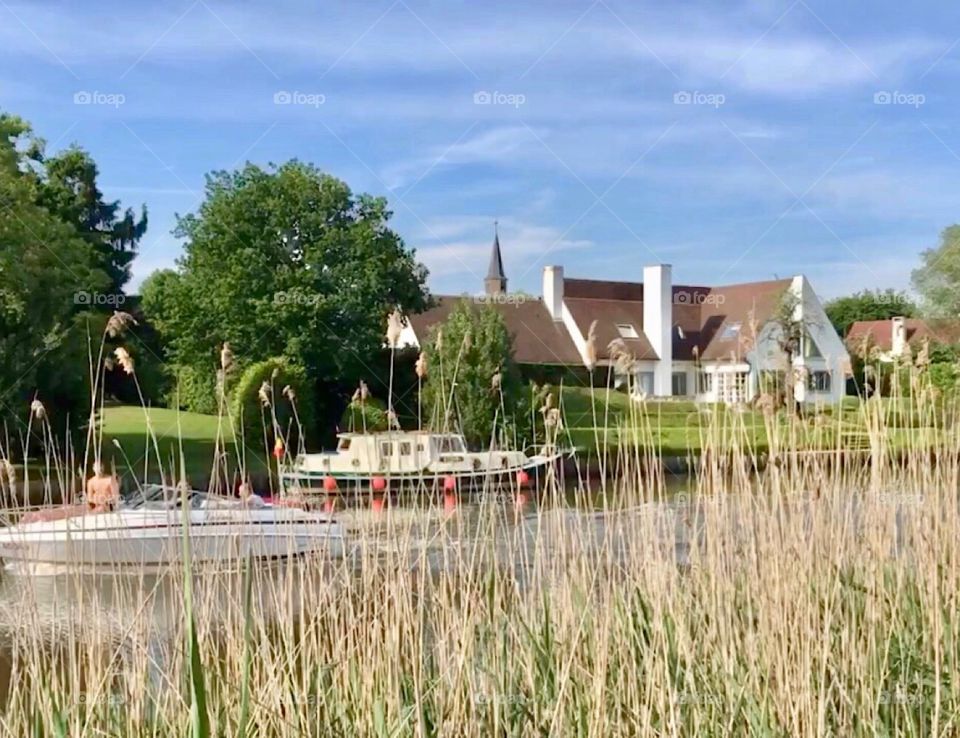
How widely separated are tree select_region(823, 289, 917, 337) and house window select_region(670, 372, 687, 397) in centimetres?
523

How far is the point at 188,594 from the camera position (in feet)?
3.97

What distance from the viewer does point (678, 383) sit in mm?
36344

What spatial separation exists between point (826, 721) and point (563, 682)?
32.6 inches

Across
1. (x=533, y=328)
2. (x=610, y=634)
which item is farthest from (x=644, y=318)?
(x=610, y=634)

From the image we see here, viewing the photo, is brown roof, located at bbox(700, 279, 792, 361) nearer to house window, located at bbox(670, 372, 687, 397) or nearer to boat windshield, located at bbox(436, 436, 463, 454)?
house window, located at bbox(670, 372, 687, 397)

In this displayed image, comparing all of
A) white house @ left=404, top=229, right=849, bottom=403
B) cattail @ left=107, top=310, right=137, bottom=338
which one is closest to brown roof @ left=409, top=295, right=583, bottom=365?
white house @ left=404, top=229, right=849, bottom=403

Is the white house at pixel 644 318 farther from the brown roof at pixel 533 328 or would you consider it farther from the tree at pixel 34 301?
the tree at pixel 34 301

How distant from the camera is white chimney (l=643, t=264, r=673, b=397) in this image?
117 ft

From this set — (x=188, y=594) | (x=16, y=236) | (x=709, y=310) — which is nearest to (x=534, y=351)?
(x=709, y=310)

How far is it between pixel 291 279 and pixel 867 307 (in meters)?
24.8

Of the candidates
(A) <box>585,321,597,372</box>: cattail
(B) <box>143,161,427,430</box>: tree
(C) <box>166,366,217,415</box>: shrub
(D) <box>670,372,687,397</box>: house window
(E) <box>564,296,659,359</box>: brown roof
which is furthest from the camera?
(D) <box>670,372,687,397</box>: house window

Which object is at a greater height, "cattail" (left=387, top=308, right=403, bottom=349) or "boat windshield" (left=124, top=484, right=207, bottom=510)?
"cattail" (left=387, top=308, right=403, bottom=349)

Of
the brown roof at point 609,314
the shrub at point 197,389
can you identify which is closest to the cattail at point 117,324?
the shrub at point 197,389

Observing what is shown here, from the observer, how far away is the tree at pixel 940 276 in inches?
1275
